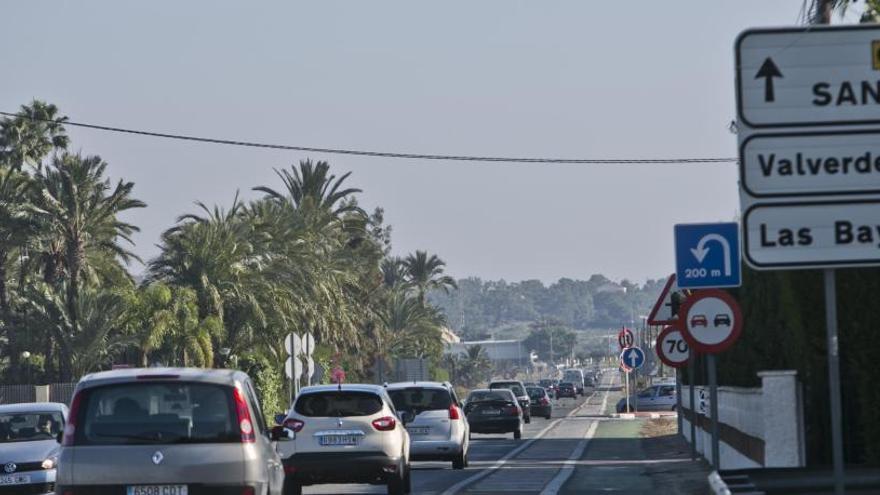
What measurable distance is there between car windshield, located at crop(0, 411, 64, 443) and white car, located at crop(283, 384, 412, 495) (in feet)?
12.2

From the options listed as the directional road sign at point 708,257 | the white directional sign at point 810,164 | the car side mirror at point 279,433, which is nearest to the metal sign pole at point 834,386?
the white directional sign at point 810,164

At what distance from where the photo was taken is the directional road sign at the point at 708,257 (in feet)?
71.1

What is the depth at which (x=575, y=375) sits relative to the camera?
164500 millimetres

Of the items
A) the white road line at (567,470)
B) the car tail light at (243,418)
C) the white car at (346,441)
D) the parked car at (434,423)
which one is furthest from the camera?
the parked car at (434,423)

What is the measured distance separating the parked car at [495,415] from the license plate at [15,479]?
86.4 ft

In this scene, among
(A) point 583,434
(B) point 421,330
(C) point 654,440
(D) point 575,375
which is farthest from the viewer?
(D) point 575,375

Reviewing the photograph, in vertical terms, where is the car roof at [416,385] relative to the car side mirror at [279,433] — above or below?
above

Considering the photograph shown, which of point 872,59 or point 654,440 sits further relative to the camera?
point 654,440

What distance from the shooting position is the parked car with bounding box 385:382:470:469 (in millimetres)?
32037

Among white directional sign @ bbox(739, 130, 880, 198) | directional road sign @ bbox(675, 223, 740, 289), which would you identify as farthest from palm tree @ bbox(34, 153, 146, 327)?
white directional sign @ bbox(739, 130, 880, 198)

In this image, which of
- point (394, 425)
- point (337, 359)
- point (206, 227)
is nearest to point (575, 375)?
point (337, 359)

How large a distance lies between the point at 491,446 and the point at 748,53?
3578cm

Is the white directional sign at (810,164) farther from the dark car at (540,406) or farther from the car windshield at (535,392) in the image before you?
the car windshield at (535,392)

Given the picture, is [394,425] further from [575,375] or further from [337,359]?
[575,375]
